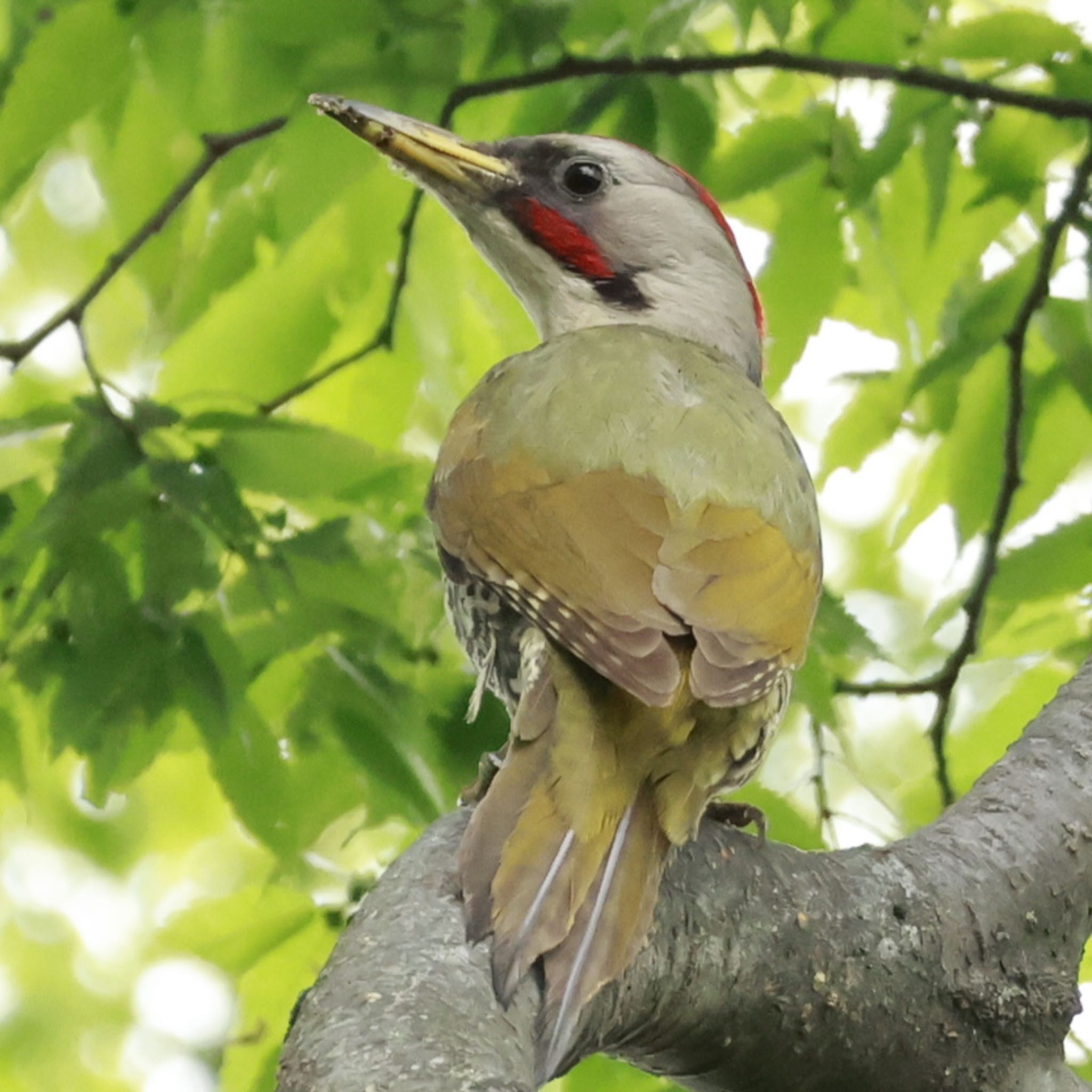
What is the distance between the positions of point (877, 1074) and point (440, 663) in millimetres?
1311

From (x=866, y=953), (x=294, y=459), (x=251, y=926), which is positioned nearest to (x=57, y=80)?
(x=294, y=459)

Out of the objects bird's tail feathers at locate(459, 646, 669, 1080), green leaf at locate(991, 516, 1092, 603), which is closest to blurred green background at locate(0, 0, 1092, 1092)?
green leaf at locate(991, 516, 1092, 603)

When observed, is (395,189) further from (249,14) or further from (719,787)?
(719,787)

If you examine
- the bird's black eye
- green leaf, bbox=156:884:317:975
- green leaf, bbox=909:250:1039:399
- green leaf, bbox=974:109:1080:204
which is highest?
green leaf, bbox=974:109:1080:204

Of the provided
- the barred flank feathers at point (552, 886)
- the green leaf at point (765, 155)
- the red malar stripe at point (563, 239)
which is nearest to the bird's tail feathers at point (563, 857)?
the barred flank feathers at point (552, 886)

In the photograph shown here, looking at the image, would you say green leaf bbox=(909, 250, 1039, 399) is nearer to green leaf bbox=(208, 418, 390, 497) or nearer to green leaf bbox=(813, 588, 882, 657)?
green leaf bbox=(813, 588, 882, 657)

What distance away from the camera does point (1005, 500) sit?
11.0 ft

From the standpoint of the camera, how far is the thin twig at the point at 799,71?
3084 millimetres

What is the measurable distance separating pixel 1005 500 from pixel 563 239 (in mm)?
1123

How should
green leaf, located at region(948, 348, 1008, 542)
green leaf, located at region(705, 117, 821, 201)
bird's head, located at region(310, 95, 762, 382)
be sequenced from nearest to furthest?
1. green leaf, located at region(705, 117, 821, 201)
2. green leaf, located at region(948, 348, 1008, 542)
3. bird's head, located at region(310, 95, 762, 382)

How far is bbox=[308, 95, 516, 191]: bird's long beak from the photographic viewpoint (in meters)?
3.03

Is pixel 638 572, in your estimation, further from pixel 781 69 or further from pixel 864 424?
pixel 864 424

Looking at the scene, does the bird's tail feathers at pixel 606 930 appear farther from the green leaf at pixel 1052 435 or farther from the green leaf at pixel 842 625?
the green leaf at pixel 1052 435

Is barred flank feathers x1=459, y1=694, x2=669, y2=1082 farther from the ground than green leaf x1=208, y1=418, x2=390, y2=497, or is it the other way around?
barred flank feathers x1=459, y1=694, x2=669, y2=1082
